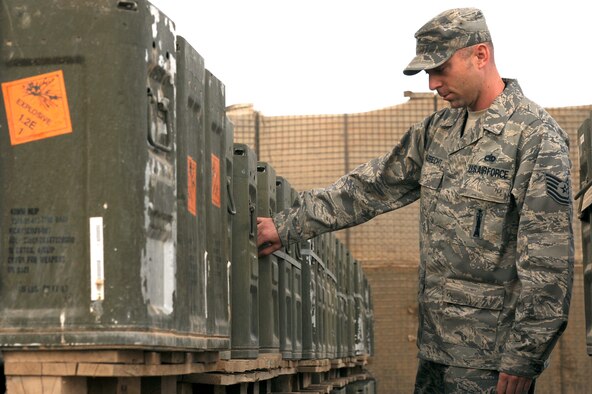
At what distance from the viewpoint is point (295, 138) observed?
18484mm

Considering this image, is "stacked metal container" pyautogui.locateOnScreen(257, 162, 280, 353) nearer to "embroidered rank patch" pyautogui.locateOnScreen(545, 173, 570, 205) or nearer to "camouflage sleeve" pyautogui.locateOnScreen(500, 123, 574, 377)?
"camouflage sleeve" pyautogui.locateOnScreen(500, 123, 574, 377)

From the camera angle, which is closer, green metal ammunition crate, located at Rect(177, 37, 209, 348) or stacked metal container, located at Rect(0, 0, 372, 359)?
stacked metal container, located at Rect(0, 0, 372, 359)

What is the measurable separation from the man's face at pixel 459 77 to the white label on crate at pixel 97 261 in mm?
2235

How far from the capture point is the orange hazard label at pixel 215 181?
5637mm

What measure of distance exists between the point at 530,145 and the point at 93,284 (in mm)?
2373

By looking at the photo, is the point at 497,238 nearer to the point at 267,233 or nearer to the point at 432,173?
the point at 432,173

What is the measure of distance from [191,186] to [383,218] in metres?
13.3

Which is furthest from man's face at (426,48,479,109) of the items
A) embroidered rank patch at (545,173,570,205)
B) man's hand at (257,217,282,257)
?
man's hand at (257,217,282,257)

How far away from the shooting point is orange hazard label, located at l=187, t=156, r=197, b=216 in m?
4.98

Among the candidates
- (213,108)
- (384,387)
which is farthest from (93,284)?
(384,387)

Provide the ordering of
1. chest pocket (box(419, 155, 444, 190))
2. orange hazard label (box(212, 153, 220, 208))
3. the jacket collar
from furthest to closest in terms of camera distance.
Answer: chest pocket (box(419, 155, 444, 190))
the jacket collar
orange hazard label (box(212, 153, 220, 208))

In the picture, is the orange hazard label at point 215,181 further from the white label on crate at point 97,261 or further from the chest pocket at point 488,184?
the white label on crate at point 97,261

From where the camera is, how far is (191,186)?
5039mm

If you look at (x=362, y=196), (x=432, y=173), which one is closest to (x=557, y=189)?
(x=432, y=173)
